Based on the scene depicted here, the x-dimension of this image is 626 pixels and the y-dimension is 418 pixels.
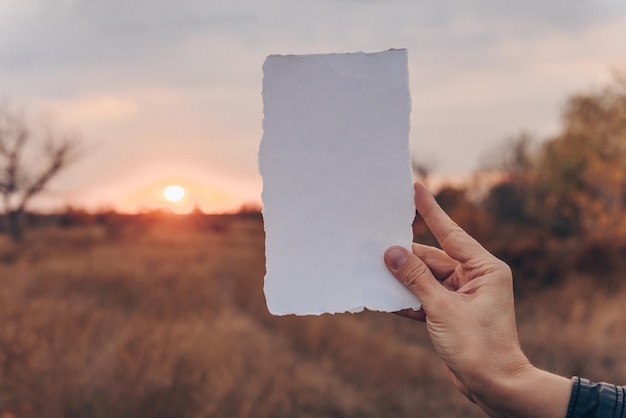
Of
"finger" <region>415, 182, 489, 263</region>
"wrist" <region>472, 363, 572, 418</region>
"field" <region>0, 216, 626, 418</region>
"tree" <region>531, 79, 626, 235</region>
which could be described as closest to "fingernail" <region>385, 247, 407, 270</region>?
"finger" <region>415, 182, 489, 263</region>

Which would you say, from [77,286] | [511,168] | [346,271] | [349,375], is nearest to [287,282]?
Answer: [346,271]

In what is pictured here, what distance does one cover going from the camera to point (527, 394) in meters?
1.66

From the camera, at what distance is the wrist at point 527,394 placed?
1662 mm

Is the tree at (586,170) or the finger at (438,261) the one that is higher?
the tree at (586,170)

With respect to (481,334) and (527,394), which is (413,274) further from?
(527,394)

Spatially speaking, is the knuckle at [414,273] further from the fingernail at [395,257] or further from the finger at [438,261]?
the finger at [438,261]

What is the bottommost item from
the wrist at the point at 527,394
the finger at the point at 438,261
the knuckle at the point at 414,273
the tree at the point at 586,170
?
the wrist at the point at 527,394

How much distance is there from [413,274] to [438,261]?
0.32 meters

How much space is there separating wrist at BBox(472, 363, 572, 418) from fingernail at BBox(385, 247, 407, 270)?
0.40m

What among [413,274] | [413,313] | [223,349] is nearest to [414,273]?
[413,274]

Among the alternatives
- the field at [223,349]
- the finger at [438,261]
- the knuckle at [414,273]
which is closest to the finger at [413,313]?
the finger at [438,261]

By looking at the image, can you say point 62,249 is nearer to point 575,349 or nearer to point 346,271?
point 575,349

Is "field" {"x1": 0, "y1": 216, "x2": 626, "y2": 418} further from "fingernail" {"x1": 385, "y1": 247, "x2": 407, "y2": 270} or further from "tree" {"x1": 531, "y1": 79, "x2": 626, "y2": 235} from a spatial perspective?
"tree" {"x1": 531, "y1": 79, "x2": 626, "y2": 235}

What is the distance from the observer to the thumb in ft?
5.33
